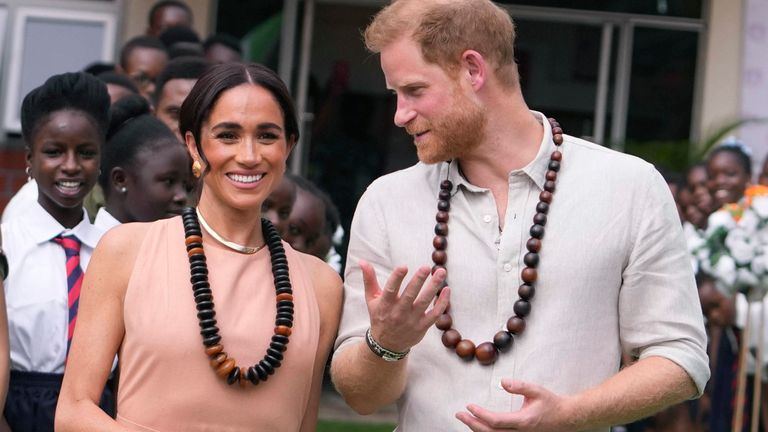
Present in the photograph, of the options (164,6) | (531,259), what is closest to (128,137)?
(531,259)

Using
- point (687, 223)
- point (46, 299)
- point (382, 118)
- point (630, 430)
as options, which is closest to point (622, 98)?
point (382, 118)

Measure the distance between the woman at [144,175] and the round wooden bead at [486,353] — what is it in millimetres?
1888

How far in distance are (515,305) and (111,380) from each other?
4.61 ft

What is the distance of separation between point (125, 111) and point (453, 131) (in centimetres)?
223

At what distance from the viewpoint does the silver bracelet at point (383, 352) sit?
367 centimetres

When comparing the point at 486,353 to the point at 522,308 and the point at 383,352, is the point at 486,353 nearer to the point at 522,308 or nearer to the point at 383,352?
the point at 522,308

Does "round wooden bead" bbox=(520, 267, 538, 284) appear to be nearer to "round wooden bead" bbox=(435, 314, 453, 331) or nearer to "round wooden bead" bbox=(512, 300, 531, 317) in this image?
"round wooden bead" bbox=(512, 300, 531, 317)

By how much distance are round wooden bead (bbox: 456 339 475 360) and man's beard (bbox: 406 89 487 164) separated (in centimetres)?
51

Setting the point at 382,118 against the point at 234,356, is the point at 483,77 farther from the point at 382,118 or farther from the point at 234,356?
the point at 382,118

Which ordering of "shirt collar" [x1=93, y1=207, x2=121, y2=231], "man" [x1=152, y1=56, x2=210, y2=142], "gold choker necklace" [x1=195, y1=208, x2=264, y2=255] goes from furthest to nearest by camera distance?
"man" [x1=152, y1=56, x2=210, y2=142]
"shirt collar" [x1=93, y1=207, x2=121, y2=231]
"gold choker necklace" [x1=195, y1=208, x2=264, y2=255]

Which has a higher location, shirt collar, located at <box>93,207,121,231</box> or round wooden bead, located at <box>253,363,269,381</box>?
shirt collar, located at <box>93,207,121,231</box>

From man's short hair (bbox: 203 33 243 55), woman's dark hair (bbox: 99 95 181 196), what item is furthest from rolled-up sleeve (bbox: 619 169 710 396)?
man's short hair (bbox: 203 33 243 55)

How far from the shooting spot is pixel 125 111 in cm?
576

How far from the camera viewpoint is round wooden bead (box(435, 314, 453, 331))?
3.85 metres
